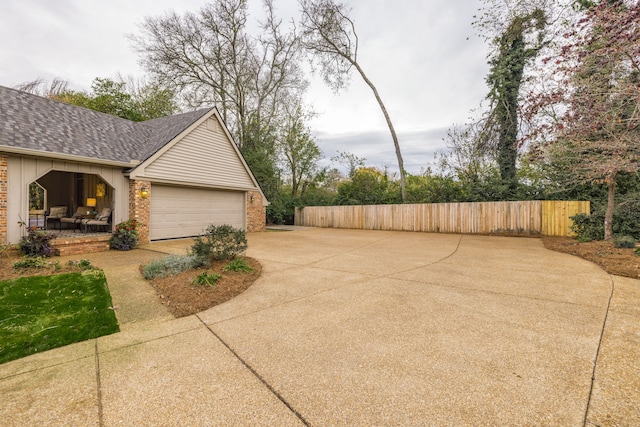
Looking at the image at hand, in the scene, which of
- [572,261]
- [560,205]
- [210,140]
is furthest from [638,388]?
[210,140]

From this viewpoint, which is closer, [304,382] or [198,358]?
[304,382]

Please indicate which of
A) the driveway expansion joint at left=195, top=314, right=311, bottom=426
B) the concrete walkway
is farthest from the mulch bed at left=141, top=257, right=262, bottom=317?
the driveway expansion joint at left=195, top=314, right=311, bottom=426

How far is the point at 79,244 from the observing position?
7.66m

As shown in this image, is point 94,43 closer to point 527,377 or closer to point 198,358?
point 198,358

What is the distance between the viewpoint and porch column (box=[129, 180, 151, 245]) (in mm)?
9031

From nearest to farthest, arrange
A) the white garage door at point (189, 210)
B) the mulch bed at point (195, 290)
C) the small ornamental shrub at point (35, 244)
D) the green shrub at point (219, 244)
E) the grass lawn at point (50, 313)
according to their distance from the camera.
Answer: the grass lawn at point (50, 313), the mulch bed at point (195, 290), the green shrub at point (219, 244), the small ornamental shrub at point (35, 244), the white garage door at point (189, 210)

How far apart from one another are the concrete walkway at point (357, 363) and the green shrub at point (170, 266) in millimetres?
625

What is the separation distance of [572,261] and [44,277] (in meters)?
10.9

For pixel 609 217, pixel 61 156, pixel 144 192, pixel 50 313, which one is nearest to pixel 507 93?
pixel 609 217

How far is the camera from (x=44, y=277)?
195 inches

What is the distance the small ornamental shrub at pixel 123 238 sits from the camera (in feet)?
27.0

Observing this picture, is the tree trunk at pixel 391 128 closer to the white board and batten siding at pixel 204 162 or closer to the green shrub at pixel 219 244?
the white board and batten siding at pixel 204 162

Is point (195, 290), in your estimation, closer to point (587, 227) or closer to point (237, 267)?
point (237, 267)

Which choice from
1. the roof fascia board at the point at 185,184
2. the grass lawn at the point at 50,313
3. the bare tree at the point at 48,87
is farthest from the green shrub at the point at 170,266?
the bare tree at the point at 48,87
